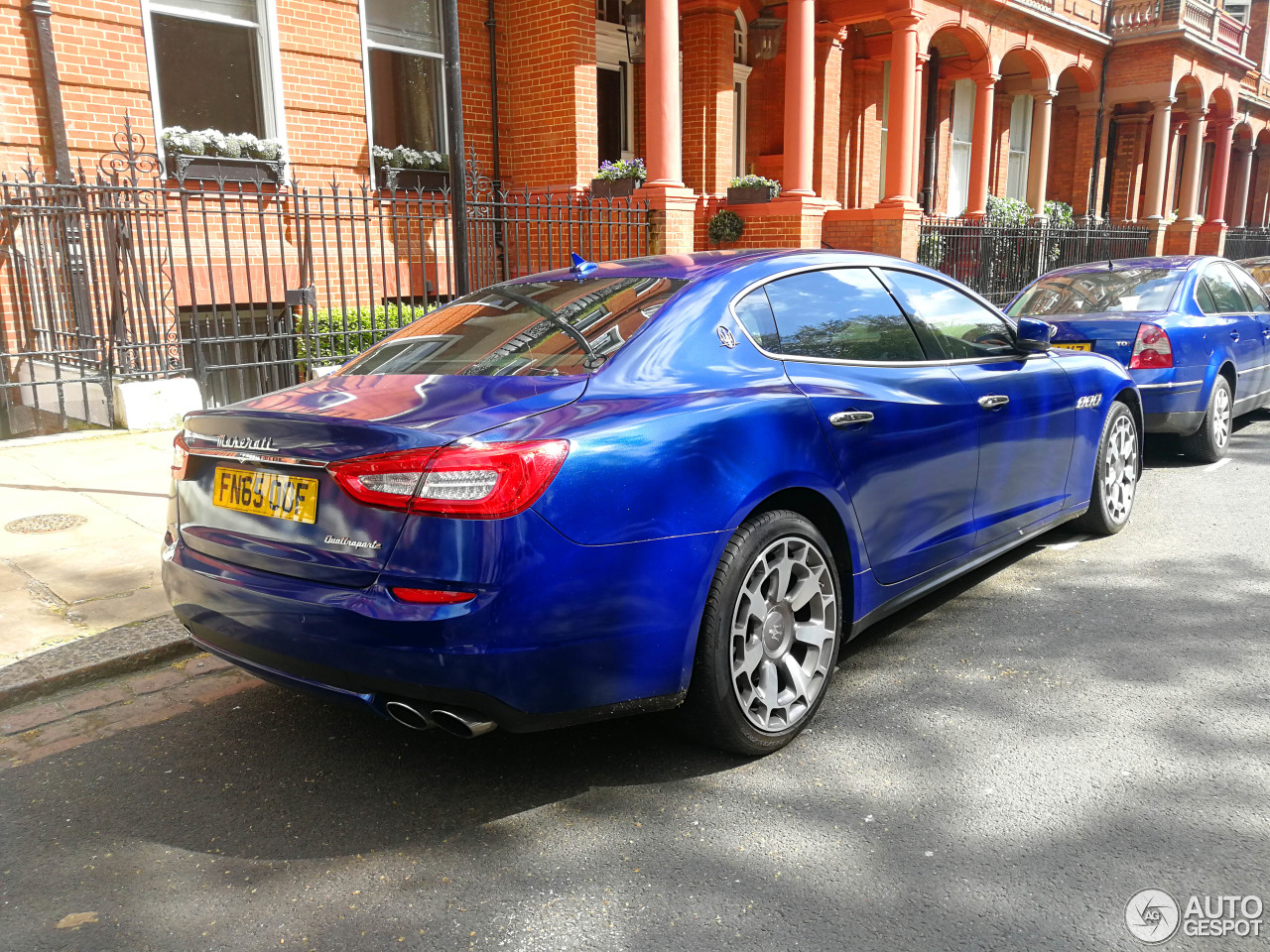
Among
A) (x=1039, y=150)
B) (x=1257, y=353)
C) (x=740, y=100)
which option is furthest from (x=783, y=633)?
(x=1039, y=150)

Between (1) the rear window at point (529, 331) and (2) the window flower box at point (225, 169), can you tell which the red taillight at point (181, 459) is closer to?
(1) the rear window at point (529, 331)

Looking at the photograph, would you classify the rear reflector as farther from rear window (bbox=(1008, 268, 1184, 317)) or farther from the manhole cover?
rear window (bbox=(1008, 268, 1184, 317))

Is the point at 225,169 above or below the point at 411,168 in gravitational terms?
below

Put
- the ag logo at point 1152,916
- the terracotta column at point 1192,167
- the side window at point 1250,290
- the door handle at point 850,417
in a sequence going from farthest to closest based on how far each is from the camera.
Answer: the terracotta column at point 1192,167, the side window at point 1250,290, the door handle at point 850,417, the ag logo at point 1152,916

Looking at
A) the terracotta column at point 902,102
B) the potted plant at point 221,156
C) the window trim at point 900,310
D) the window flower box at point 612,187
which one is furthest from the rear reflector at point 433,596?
the terracotta column at point 902,102

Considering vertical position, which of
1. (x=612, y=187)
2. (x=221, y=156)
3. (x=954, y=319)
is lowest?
(x=954, y=319)

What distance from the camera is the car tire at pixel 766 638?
9.89ft

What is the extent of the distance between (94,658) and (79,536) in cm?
185

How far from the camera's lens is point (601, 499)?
271 centimetres

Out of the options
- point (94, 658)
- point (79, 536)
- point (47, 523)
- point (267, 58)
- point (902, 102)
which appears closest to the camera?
point (94, 658)

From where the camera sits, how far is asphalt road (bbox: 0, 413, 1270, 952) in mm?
2463

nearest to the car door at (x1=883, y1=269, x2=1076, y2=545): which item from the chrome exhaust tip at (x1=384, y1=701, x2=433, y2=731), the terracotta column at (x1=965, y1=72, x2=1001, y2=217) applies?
the chrome exhaust tip at (x1=384, y1=701, x2=433, y2=731)

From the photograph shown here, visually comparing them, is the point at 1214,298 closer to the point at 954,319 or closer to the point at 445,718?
the point at 954,319

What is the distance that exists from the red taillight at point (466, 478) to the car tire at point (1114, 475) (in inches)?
151
